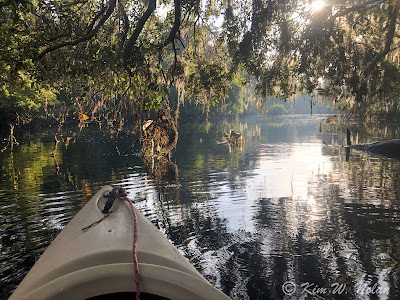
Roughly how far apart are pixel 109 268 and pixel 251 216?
21.9 ft

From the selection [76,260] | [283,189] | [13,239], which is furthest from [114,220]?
[283,189]

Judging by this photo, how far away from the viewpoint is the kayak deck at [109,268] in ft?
9.29

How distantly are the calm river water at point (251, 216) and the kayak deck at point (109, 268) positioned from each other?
237 cm

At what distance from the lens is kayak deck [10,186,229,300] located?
2.83 metres

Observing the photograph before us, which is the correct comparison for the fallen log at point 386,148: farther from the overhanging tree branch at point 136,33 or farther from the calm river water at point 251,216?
the overhanging tree branch at point 136,33

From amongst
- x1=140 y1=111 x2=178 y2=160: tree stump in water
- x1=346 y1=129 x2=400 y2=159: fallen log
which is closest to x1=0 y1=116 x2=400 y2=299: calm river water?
x1=140 y1=111 x2=178 y2=160: tree stump in water

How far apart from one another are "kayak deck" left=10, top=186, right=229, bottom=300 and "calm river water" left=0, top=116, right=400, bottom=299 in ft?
7.79

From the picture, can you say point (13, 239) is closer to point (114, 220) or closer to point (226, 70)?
point (114, 220)

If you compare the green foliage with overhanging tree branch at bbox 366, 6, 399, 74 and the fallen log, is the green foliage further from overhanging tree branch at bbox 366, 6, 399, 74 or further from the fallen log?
the fallen log

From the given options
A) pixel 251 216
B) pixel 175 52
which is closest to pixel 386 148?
pixel 251 216

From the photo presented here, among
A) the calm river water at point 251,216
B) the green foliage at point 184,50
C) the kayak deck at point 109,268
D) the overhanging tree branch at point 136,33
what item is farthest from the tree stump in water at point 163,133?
the kayak deck at point 109,268

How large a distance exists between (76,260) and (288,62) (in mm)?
9775

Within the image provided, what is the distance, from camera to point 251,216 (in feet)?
30.4

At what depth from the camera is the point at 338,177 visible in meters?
15.2
